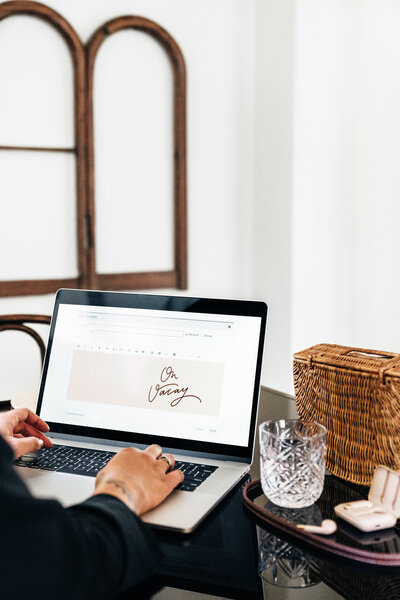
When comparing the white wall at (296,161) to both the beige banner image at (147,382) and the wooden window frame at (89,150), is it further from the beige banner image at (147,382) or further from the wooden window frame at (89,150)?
the beige banner image at (147,382)

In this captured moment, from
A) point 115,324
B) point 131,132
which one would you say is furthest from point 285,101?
point 115,324

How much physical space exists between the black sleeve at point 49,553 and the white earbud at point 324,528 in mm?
217

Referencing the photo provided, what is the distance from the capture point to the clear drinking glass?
2.66 ft

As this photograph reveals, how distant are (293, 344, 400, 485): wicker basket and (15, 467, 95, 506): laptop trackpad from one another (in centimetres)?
34

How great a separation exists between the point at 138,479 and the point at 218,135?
2.44m

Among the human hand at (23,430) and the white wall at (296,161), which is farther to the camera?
the white wall at (296,161)

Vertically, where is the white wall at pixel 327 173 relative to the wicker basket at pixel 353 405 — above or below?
above

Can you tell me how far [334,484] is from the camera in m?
0.90

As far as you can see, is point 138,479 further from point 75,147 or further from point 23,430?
point 75,147

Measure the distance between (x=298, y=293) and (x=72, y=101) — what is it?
131 cm

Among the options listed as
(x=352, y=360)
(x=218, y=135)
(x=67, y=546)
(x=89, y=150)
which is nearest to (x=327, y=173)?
(x=218, y=135)

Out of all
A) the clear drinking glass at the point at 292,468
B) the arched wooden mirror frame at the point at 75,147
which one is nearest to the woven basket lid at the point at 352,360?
the clear drinking glass at the point at 292,468

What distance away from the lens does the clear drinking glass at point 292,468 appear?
811 mm

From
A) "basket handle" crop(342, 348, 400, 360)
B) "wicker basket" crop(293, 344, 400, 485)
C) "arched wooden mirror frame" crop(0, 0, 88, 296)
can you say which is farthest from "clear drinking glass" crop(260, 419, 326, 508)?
"arched wooden mirror frame" crop(0, 0, 88, 296)
